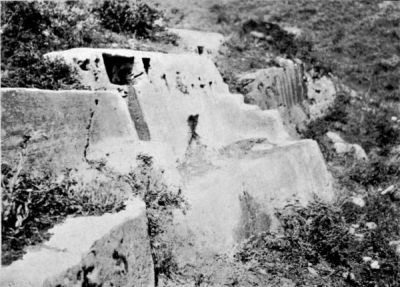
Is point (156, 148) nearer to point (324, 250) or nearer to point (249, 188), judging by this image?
point (249, 188)

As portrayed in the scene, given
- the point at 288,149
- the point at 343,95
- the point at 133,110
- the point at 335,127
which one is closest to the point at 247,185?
the point at 288,149

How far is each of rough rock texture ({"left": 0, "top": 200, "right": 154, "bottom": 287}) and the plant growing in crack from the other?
1.68 ft

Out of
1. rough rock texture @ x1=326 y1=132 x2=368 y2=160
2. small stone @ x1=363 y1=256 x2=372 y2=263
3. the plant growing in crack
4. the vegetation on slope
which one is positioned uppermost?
the vegetation on slope

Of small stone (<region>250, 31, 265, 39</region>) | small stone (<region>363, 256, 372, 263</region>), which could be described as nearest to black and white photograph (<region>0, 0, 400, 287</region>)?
small stone (<region>363, 256, 372, 263</region>)

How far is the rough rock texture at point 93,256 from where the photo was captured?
14.5ft

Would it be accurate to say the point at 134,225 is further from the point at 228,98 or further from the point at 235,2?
the point at 235,2

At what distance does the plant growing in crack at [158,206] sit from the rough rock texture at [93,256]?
0.51 m

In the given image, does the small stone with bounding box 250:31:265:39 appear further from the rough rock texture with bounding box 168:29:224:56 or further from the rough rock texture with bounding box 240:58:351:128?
the rough rock texture with bounding box 240:58:351:128

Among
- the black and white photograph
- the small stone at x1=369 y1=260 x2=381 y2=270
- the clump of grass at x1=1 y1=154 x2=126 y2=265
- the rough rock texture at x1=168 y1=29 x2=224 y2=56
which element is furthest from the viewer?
the rough rock texture at x1=168 y1=29 x2=224 y2=56

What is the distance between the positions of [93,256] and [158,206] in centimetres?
226

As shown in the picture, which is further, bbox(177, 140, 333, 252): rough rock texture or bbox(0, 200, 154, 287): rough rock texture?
bbox(177, 140, 333, 252): rough rock texture

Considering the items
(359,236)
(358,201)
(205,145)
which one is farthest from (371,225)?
(205,145)

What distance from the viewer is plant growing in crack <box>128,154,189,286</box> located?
6.67 metres

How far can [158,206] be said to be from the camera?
23.8ft
